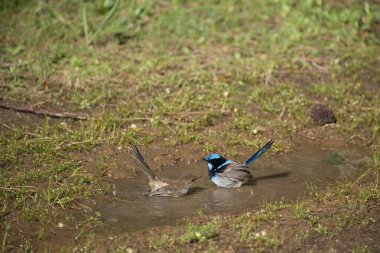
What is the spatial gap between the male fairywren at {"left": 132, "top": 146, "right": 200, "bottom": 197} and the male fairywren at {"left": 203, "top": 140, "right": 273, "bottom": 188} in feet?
1.10

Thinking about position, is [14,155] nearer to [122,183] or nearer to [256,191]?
[122,183]

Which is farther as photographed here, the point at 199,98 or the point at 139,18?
the point at 139,18

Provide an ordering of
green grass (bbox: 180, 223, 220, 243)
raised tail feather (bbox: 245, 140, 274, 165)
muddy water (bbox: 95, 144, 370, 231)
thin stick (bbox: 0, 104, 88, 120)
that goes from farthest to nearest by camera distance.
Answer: thin stick (bbox: 0, 104, 88, 120) < raised tail feather (bbox: 245, 140, 274, 165) < muddy water (bbox: 95, 144, 370, 231) < green grass (bbox: 180, 223, 220, 243)

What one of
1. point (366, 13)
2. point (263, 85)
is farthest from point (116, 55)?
point (366, 13)

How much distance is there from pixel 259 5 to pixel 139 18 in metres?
2.15

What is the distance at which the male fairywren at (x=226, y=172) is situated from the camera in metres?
6.94

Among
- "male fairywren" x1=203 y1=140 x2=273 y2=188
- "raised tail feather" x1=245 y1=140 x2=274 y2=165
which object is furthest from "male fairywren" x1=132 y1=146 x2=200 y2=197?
"raised tail feather" x1=245 y1=140 x2=274 y2=165

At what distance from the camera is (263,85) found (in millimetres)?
9281

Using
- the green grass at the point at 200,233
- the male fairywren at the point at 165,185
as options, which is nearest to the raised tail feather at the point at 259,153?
the male fairywren at the point at 165,185

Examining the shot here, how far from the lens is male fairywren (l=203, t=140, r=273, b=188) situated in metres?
6.94

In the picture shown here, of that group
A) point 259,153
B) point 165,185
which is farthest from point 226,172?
point 165,185

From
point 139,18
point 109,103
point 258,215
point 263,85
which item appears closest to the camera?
point 258,215

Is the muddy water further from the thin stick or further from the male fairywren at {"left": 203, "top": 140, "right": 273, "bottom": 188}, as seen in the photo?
the thin stick

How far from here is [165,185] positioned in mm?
6688
